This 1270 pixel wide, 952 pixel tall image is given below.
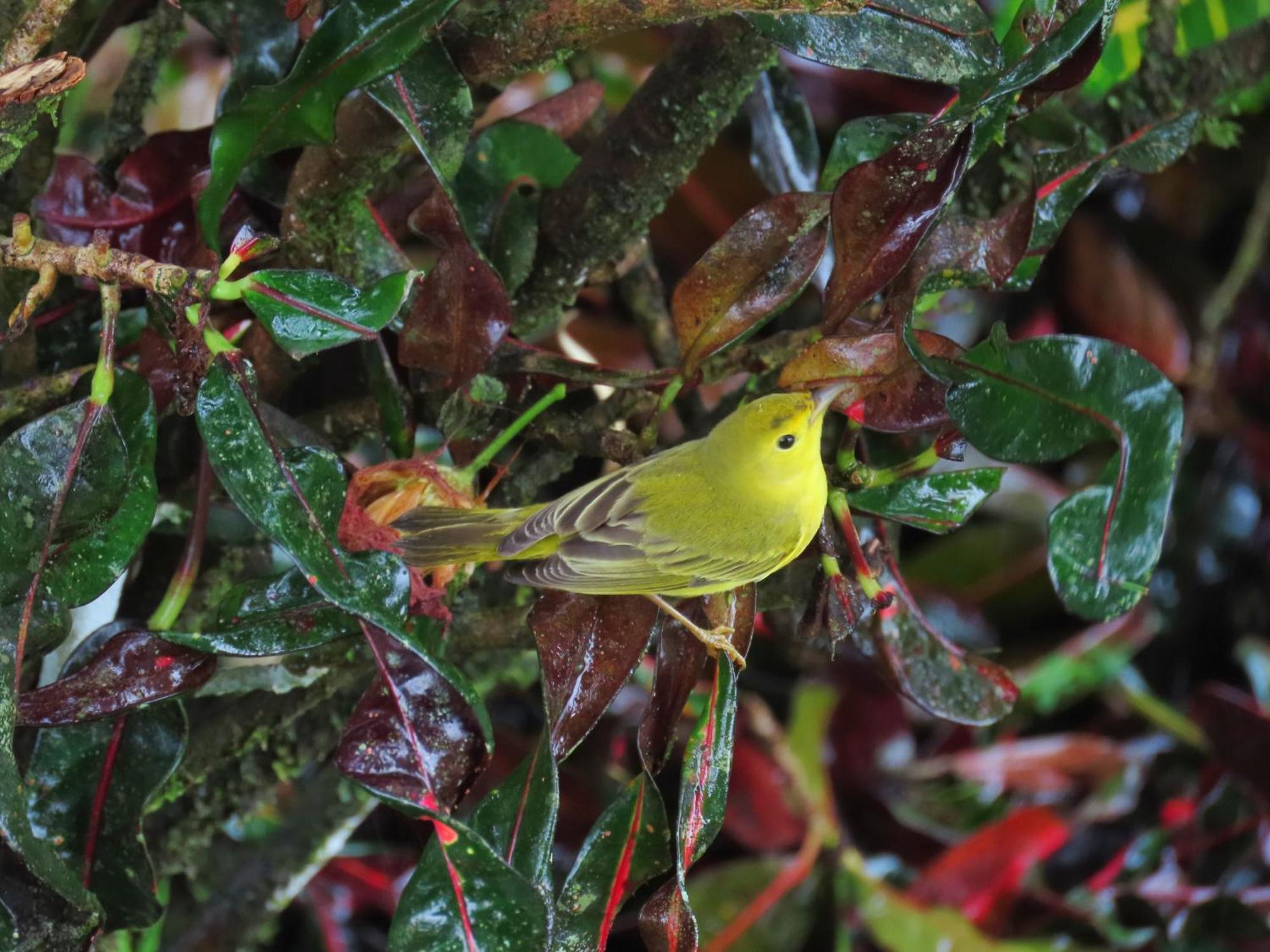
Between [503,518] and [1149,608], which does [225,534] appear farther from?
[1149,608]

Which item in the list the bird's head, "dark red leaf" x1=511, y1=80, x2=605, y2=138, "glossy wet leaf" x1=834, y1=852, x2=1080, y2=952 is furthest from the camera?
"glossy wet leaf" x1=834, y1=852, x2=1080, y2=952

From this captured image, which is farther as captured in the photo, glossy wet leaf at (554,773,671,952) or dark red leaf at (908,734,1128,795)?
dark red leaf at (908,734,1128,795)

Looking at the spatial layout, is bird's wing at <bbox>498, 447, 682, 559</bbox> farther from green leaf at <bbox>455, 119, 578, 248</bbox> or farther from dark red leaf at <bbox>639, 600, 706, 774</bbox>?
green leaf at <bbox>455, 119, 578, 248</bbox>

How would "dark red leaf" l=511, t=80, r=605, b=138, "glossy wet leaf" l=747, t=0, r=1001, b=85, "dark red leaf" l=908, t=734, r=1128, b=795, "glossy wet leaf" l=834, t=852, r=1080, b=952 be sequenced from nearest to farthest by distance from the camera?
"glossy wet leaf" l=747, t=0, r=1001, b=85 < "dark red leaf" l=511, t=80, r=605, b=138 < "glossy wet leaf" l=834, t=852, r=1080, b=952 < "dark red leaf" l=908, t=734, r=1128, b=795

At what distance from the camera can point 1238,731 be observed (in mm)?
1279

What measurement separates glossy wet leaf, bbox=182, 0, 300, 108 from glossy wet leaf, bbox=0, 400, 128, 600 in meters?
0.32

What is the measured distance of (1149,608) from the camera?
1.54 metres

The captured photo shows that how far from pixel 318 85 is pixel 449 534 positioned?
0.94 ft

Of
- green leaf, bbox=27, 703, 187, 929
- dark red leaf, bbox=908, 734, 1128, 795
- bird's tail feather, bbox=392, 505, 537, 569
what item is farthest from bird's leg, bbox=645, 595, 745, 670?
dark red leaf, bbox=908, 734, 1128, 795

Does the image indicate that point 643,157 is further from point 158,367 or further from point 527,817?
point 527,817

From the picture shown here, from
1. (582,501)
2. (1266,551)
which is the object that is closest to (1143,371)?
(582,501)

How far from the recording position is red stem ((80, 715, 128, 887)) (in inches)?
28.7

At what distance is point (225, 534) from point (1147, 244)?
56.3 inches

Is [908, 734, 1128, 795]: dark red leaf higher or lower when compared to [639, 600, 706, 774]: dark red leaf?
lower
